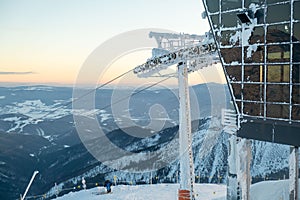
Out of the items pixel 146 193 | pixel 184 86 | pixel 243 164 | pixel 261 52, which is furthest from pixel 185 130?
pixel 261 52

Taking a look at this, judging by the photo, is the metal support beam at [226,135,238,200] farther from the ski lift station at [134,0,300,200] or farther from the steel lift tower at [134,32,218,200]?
the steel lift tower at [134,32,218,200]

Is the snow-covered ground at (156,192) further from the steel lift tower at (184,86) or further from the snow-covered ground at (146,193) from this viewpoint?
the steel lift tower at (184,86)

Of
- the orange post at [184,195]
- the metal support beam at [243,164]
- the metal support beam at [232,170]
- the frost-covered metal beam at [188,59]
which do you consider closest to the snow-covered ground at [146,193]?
the orange post at [184,195]

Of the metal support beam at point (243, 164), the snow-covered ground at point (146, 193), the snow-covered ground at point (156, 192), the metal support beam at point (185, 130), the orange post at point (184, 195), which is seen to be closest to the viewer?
the metal support beam at point (243, 164)

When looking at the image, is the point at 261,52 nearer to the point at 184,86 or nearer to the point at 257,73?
the point at 257,73

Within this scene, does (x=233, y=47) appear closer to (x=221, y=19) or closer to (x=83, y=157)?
(x=221, y=19)

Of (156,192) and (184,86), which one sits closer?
(184,86)

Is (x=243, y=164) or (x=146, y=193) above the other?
(x=243, y=164)

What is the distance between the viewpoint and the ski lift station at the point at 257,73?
11125 millimetres

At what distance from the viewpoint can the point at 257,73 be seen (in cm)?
1216

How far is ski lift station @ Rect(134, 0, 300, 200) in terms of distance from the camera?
11.1 metres

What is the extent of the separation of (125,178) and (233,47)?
197ft

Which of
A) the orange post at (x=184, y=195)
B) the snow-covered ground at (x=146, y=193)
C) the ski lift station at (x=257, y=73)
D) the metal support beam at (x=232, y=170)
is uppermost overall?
the ski lift station at (x=257, y=73)

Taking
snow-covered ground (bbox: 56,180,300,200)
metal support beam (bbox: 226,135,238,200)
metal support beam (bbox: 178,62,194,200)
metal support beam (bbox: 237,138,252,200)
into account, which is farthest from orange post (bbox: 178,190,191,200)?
metal support beam (bbox: 237,138,252,200)
